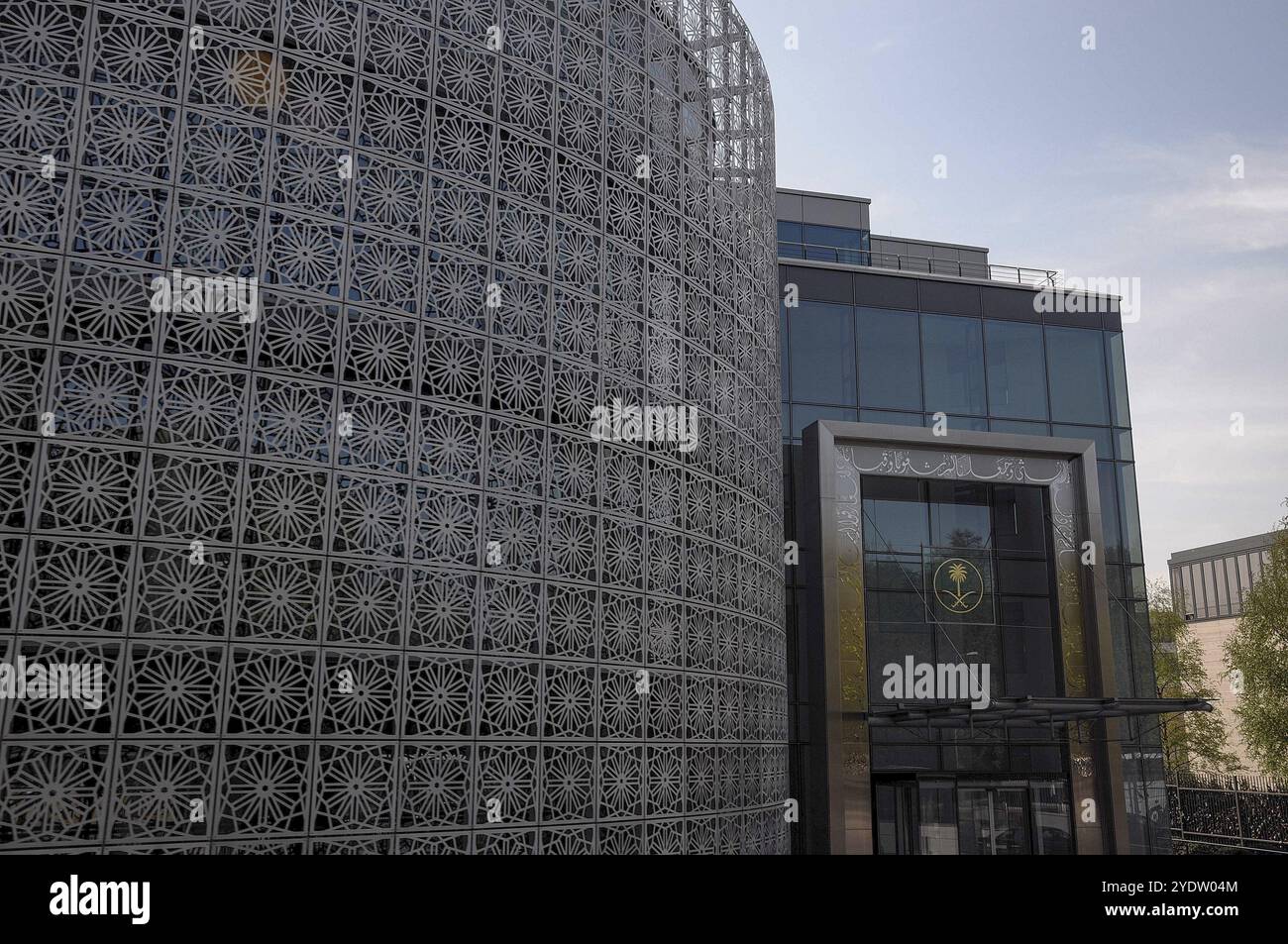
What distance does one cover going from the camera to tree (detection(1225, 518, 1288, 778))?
3338 cm

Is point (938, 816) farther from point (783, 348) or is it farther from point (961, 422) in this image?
point (783, 348)

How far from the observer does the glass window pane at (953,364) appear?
2303cm

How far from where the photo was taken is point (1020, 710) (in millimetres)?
19266

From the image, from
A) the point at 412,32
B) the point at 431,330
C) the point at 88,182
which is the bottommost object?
the point at 431,330

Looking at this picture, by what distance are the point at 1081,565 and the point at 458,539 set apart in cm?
1651

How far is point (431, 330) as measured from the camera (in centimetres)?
1063

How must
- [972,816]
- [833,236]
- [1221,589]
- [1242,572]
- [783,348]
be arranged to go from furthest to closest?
[1221,589] → [1242,572] → [833,236] → [783,348] → [972,816]

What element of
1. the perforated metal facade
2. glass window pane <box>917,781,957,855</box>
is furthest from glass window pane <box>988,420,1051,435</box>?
the perforated metal facade

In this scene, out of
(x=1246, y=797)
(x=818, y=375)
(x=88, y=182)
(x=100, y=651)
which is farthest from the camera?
(x=1246, y=797)

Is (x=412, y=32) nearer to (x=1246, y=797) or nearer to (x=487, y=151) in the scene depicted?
(x=487, y=151)

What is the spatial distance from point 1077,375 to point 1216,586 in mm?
39067
